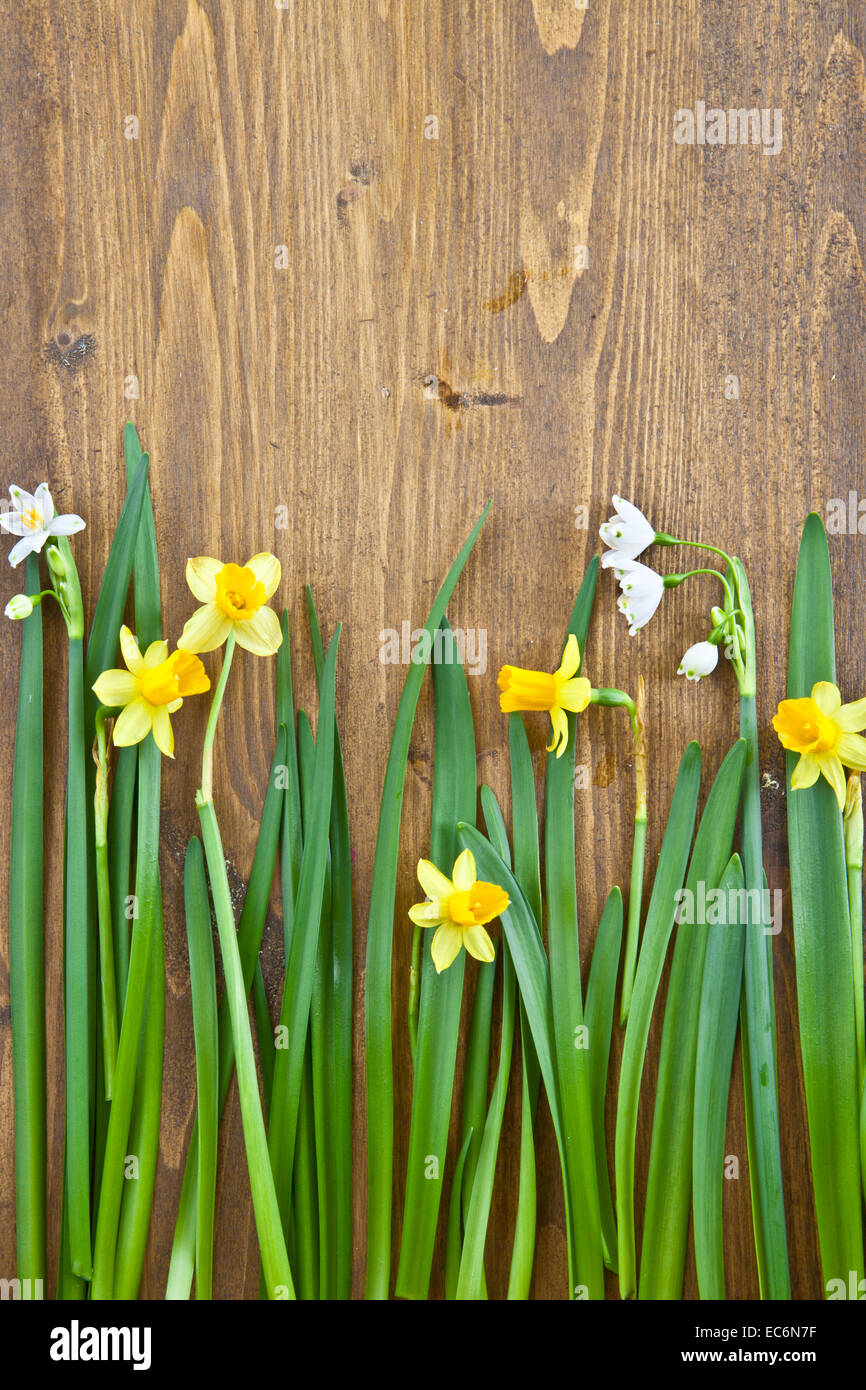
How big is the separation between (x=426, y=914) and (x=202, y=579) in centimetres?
38

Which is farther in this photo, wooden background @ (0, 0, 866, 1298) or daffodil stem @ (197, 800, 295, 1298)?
wooden background @ (0, 0, 866, 1298)

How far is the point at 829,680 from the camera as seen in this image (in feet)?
2.62

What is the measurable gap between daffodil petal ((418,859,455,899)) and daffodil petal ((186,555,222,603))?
324 millimetres

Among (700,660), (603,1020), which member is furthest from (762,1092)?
(700,660)

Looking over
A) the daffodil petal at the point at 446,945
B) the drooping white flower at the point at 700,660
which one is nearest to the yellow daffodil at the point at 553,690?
the drooping white flower at the point at 700,660

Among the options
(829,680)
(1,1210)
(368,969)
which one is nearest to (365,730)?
(368,969)

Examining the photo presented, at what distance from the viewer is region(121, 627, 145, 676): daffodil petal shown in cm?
74

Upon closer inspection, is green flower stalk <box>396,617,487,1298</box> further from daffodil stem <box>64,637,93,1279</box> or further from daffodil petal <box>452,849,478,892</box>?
daffodil stem <box>64,637,93,1279</box>

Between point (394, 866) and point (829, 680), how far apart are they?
0.48 metres

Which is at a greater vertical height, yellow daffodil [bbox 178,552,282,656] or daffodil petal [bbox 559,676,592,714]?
yellow daffodil [bbox 178,552,282,656]

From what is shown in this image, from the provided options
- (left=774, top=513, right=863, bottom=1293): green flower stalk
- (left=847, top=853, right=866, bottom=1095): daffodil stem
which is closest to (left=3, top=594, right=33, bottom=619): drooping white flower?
(left=774, top=513, right=863, bottom=1293): green flower stalk

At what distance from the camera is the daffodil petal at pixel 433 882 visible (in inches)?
28.9

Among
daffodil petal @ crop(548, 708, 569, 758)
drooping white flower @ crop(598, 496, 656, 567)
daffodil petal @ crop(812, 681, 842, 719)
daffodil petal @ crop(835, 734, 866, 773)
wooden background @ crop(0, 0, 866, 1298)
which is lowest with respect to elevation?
daffodil petal @ crop(835, 734, 866, 773)

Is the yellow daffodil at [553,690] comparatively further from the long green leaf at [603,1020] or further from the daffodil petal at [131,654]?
the daffodil petal at [131,654]
